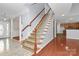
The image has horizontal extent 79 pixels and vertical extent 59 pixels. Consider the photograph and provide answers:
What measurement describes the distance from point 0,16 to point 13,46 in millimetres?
553

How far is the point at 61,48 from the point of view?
73.4 inches

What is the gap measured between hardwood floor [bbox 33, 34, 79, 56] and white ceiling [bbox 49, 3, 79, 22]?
1.02 feet

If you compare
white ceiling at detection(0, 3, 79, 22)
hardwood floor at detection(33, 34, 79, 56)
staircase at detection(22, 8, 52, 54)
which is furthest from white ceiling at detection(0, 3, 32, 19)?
hardwood floor at detection(33, 34, 79, 56)

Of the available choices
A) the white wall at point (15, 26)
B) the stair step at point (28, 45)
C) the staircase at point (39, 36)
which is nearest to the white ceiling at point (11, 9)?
the white wall at point (15, 26)

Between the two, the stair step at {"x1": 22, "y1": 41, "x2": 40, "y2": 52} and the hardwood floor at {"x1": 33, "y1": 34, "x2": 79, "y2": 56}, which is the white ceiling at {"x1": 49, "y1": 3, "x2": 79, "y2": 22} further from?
the stair step at {"x1": 22, "y1": 41, "x2": 40, "y2": 52}

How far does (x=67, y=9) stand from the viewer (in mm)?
1852

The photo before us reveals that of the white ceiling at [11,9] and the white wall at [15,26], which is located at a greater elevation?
the white ceiling at [11,9]

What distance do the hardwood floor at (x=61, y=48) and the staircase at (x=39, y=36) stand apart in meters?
0.15

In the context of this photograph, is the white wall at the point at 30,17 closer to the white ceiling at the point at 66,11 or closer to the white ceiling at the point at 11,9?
the white ceiling at the point at 11,9

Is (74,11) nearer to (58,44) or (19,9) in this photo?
(58,44)

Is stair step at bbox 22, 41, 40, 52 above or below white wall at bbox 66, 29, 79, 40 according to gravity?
below

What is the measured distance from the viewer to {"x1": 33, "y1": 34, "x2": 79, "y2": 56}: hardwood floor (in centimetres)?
184

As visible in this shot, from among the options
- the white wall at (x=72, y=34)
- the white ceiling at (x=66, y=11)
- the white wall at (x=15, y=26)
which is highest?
the white ceiling at (x=66, y=11)

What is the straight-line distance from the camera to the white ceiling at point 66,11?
182cm
